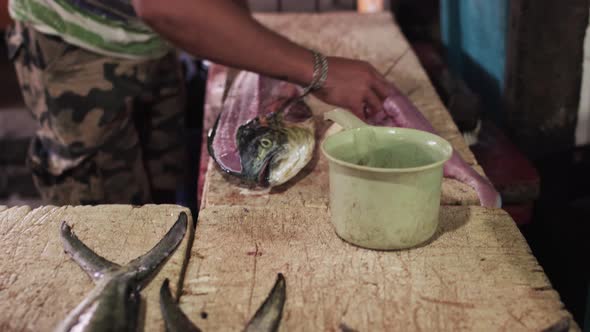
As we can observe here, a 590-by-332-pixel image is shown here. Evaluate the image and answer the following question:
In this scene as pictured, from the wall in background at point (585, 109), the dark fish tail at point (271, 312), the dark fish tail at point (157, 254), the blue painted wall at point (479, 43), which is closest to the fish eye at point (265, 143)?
the dark fish tail at point (157, 254)

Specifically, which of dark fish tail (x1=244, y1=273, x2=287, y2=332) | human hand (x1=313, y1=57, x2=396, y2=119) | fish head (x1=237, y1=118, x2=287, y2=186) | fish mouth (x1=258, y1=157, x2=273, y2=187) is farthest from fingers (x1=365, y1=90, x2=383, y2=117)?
dark fish tail (x1=244, y1=273, x2=287, y2=332)

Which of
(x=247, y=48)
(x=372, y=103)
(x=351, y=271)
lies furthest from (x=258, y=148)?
(x=351, y=271)

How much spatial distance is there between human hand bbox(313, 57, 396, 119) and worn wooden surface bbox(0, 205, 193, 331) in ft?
1.98

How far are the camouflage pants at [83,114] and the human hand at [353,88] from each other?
2.74 ft

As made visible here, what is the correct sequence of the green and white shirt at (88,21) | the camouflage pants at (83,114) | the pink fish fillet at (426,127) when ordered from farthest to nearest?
the camouflage pants at (83,114)
the green and white shirt at (88,21)
the pink fish fillet at (426,127)

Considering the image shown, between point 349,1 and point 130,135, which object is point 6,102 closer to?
point 130,135

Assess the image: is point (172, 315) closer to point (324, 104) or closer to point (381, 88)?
point (381, 88)

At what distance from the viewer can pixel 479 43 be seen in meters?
2.57

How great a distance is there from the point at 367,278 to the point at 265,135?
56 cm

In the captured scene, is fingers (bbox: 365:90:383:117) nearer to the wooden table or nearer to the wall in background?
the wooden table

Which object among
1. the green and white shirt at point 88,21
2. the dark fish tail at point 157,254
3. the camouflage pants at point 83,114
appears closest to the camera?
the dark fish tail at point 157,254

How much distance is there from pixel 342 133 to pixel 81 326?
1.97 feet

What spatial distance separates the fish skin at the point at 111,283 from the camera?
3.01ft

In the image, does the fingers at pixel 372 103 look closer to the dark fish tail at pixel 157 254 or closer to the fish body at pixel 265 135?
the fish body at pixel 265 135
